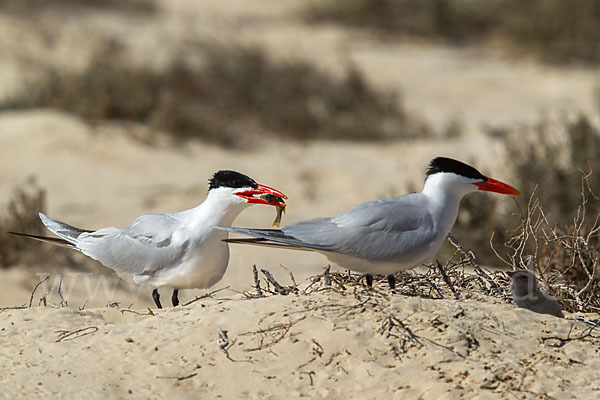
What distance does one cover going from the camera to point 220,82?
13328 mm

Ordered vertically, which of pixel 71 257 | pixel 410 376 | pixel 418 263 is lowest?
pixel 71 257

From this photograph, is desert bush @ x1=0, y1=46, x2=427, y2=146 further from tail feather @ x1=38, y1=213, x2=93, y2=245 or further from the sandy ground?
tail feather @ x1=38, y1=213, x2=93, y2=245

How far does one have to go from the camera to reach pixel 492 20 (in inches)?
704

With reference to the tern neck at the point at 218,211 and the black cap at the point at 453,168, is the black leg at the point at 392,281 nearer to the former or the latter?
the black cap at the point at 453,168

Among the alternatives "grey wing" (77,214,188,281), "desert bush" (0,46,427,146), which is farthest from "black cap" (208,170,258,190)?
"desert bush" (0,46,427,146)

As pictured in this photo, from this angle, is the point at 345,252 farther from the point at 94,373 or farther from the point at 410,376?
the point at 94,373

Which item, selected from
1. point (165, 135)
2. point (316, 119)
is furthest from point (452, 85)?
point (165, 135)

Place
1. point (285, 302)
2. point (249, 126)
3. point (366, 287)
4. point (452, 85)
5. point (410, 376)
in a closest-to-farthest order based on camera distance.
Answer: point (410, 376) → point (285, 302) → point (366, 287) → point (249, 126) → point (452, 85)

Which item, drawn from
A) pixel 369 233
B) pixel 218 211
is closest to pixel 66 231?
pixel 218 211

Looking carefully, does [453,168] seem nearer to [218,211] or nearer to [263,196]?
[263,196]

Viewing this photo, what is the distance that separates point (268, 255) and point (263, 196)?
4.14 m

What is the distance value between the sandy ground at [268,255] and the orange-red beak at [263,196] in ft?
1.60

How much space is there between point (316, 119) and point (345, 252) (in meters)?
8.83

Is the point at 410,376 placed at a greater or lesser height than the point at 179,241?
lesser
